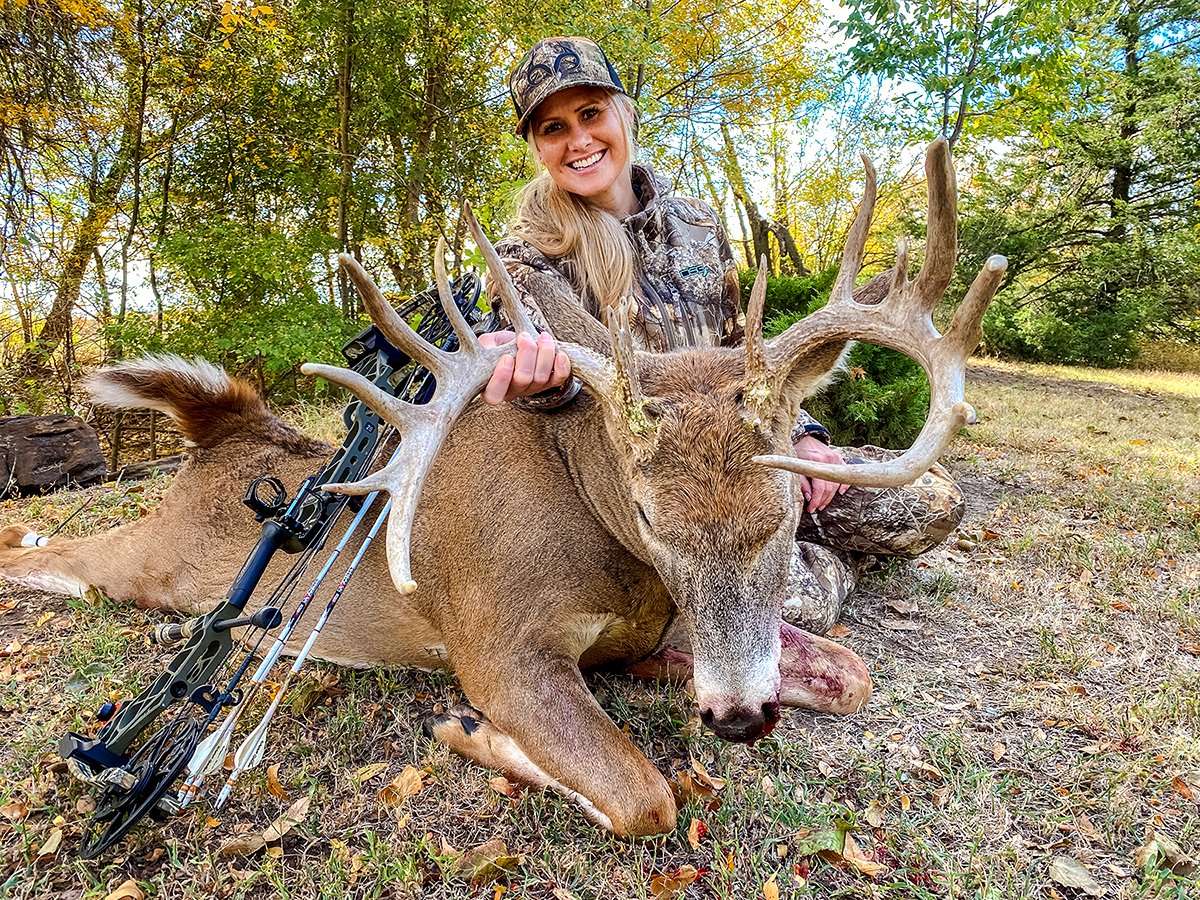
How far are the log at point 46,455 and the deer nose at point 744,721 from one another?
6600 millimetres

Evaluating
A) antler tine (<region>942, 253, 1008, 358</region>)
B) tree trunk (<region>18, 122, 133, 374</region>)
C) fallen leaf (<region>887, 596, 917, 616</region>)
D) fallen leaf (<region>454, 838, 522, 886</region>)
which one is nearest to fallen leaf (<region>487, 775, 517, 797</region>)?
fallen leaf (<region>454, 838, 522, 886</region>)

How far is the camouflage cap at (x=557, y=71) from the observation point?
3.50 m

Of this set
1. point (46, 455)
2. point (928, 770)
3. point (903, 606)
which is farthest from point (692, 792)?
point (46, 455)

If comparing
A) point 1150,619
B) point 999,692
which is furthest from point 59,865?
point 1150,619

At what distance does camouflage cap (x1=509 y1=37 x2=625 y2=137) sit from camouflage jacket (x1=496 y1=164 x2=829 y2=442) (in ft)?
2.16

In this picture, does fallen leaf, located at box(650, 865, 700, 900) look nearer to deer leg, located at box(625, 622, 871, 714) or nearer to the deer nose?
the deer nose

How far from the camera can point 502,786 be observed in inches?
107

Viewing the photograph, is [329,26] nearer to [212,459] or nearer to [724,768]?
[212,459]

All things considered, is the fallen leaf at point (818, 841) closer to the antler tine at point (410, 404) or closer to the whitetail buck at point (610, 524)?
the whitetail buck at point (610, 524)

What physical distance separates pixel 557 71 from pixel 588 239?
78cm

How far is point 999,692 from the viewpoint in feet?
11.0

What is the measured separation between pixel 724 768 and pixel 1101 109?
23.0 metres

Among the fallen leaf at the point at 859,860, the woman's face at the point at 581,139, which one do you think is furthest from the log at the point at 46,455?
the fallen leaf at the point at 859,860

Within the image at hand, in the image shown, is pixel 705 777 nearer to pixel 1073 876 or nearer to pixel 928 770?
pixel 928 770
